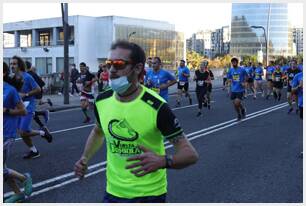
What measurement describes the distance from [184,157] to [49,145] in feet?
22.3

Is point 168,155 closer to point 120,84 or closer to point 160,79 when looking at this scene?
point 120,84

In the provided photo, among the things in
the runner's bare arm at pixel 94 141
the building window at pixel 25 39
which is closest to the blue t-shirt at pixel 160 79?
the runner's bare arm at pixel 94 141

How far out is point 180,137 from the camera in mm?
3045

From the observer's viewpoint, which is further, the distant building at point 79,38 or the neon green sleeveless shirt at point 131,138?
the distant building at point 79,38

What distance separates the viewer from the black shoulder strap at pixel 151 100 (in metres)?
3.04

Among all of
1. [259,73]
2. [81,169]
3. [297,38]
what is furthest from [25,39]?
[297,38]

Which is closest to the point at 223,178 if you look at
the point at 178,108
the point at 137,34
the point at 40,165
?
the point at 40,165

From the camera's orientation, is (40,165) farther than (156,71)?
No

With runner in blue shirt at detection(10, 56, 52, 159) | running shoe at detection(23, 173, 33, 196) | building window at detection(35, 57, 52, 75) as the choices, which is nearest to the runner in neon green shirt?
running shoe at detection(23, 173, 33, 196)

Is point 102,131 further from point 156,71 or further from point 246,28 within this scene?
point 246,28

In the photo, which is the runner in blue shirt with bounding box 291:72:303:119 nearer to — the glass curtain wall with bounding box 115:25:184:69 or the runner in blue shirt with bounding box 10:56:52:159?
the runner in blue shirt with bounding box 10:56:52:159

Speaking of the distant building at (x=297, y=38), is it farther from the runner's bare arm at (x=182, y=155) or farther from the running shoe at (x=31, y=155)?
the runner's bare arm at (x=182, y=155)

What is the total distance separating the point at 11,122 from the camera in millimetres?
5598

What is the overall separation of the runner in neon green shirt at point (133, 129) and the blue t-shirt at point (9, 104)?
2.49 meters
